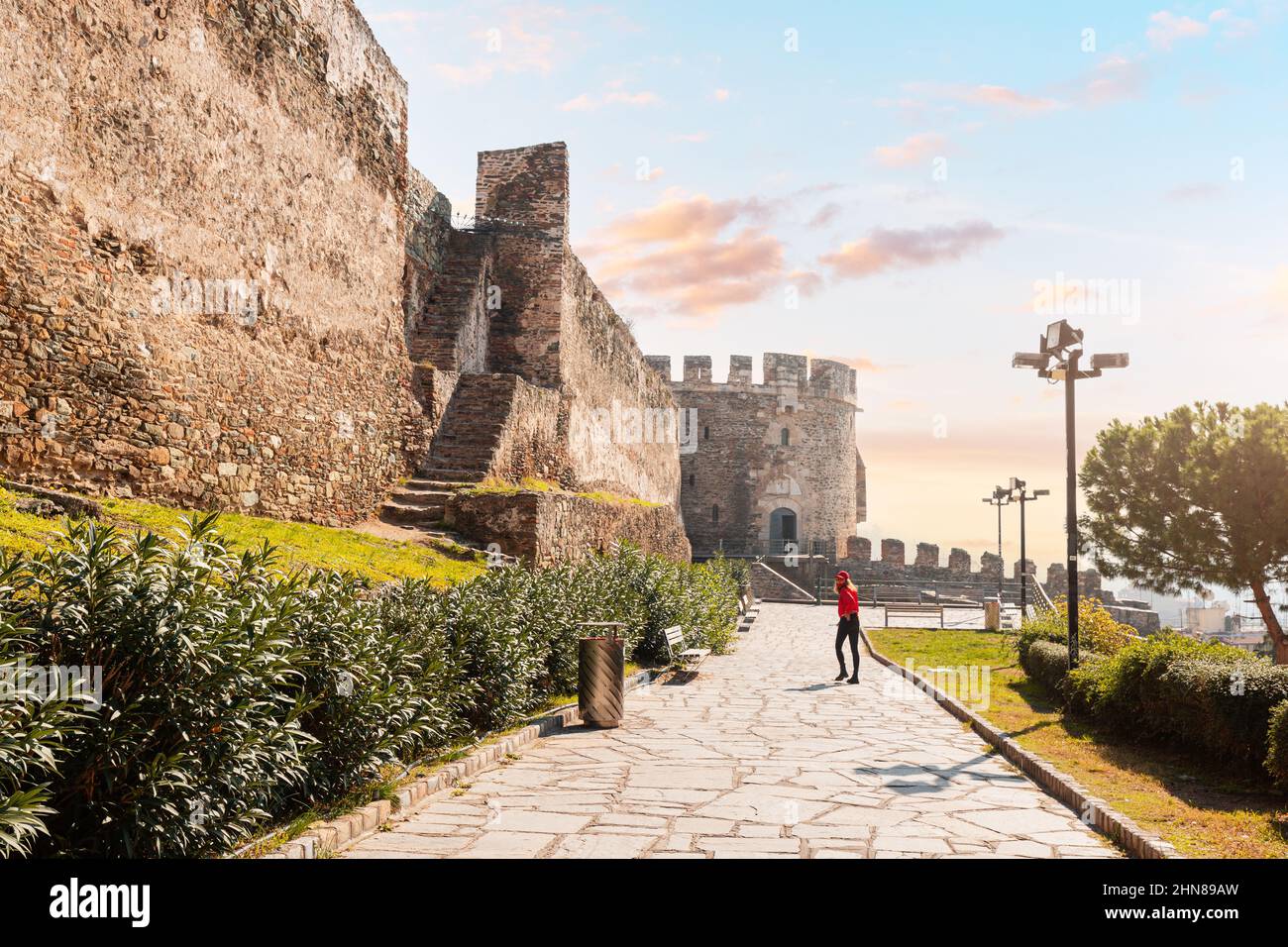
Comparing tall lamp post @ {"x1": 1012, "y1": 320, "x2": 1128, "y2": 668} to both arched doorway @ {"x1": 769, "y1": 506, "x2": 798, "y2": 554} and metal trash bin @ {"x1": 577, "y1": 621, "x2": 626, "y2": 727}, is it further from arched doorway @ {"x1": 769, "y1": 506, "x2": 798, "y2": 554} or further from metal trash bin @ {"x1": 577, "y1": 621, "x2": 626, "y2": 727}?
arched doorway @ {"x1": 769, "y1": 506, "x2": 798, "y2": 554}

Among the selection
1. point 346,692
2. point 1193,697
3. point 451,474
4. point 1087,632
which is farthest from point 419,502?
point 1193,697

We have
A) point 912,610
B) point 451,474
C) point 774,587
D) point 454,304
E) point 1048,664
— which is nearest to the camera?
point 1048,664

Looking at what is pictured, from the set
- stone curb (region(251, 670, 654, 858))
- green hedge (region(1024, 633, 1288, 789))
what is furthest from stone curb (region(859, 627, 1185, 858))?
stone curb (region(251, 670, 654, 858))

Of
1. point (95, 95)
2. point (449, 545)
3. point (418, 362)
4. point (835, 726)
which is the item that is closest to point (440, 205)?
point (418, 362)

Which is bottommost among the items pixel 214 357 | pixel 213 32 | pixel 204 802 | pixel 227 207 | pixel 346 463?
pixel 204 802

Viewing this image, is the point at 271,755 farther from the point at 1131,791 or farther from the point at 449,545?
the point at 449,545

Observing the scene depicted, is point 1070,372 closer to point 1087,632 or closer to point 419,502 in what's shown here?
point 1087,632

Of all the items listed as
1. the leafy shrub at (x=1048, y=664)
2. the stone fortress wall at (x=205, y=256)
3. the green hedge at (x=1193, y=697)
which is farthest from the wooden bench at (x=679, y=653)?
the stone fortress wall at (x=205, y=256)

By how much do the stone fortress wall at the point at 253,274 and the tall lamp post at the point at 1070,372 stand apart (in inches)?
347

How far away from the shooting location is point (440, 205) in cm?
1950

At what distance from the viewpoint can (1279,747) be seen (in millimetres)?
5828

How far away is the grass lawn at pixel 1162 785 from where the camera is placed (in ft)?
17.0

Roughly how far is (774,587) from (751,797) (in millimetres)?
29408

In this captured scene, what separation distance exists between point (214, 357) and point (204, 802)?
812cm
